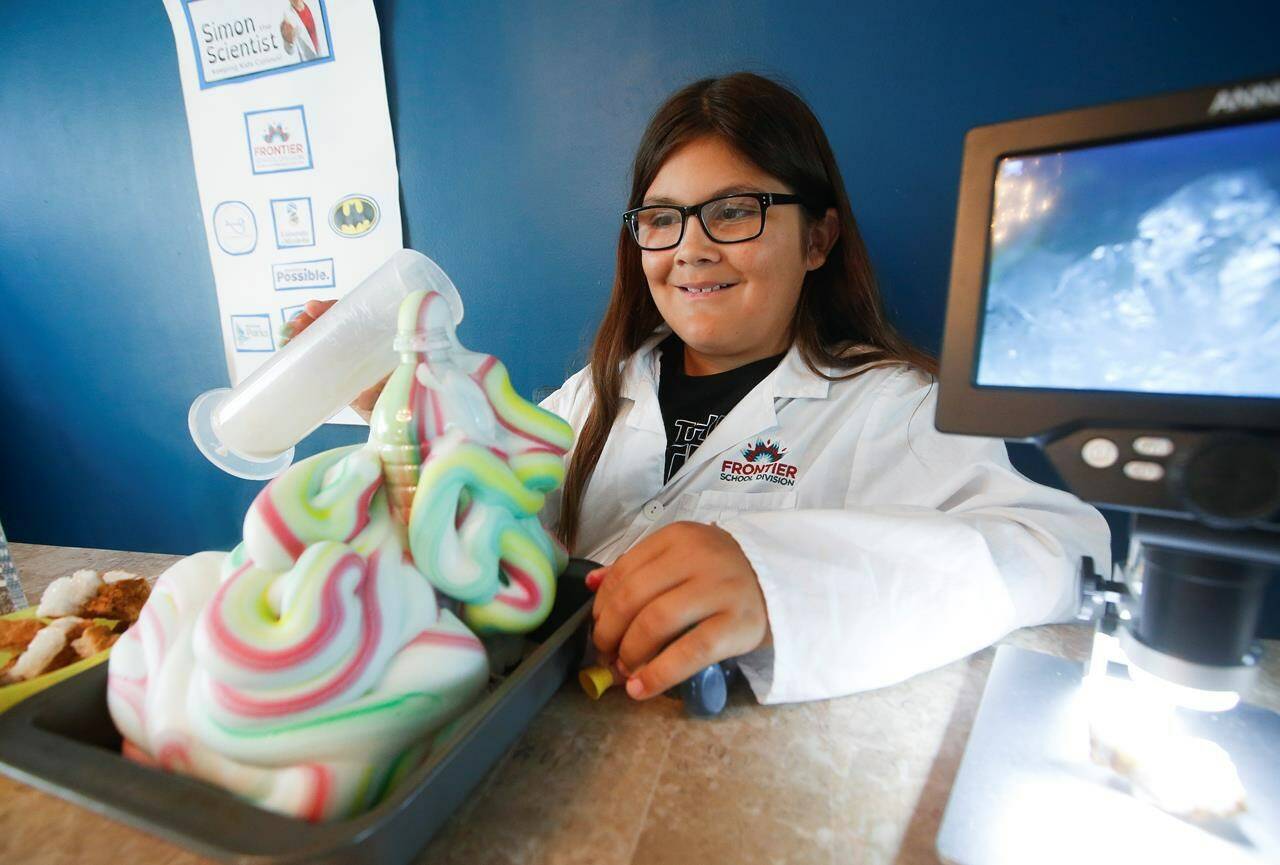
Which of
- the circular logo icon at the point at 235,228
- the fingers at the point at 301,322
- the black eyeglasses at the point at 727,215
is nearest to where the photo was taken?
the fingers at the point at 301,322

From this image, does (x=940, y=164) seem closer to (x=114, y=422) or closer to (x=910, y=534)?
(x=910, y=534)

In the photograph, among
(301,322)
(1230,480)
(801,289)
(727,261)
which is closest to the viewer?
(1230,480)

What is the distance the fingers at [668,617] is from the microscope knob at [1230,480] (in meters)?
0.25

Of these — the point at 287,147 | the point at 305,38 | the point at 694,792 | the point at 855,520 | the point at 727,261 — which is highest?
the point at 305,38

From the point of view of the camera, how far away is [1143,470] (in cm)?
28

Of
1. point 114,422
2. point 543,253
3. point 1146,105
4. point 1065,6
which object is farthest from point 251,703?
point 114,422

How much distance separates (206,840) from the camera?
0.24 metres

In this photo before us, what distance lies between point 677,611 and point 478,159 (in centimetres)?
97

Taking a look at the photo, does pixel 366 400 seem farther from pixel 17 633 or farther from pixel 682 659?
pixel 682 659

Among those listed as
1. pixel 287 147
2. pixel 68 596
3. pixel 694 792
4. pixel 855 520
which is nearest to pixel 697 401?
pixel 855 520

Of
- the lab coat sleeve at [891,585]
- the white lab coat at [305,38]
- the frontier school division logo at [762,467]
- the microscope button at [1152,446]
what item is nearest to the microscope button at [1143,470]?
the microscope button at [1152,446]

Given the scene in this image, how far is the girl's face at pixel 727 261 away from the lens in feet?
2.44

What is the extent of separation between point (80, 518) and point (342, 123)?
1.31 meters

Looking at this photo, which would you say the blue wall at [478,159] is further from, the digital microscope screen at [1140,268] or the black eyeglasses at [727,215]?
the digital microscope screen at [1140,268]
